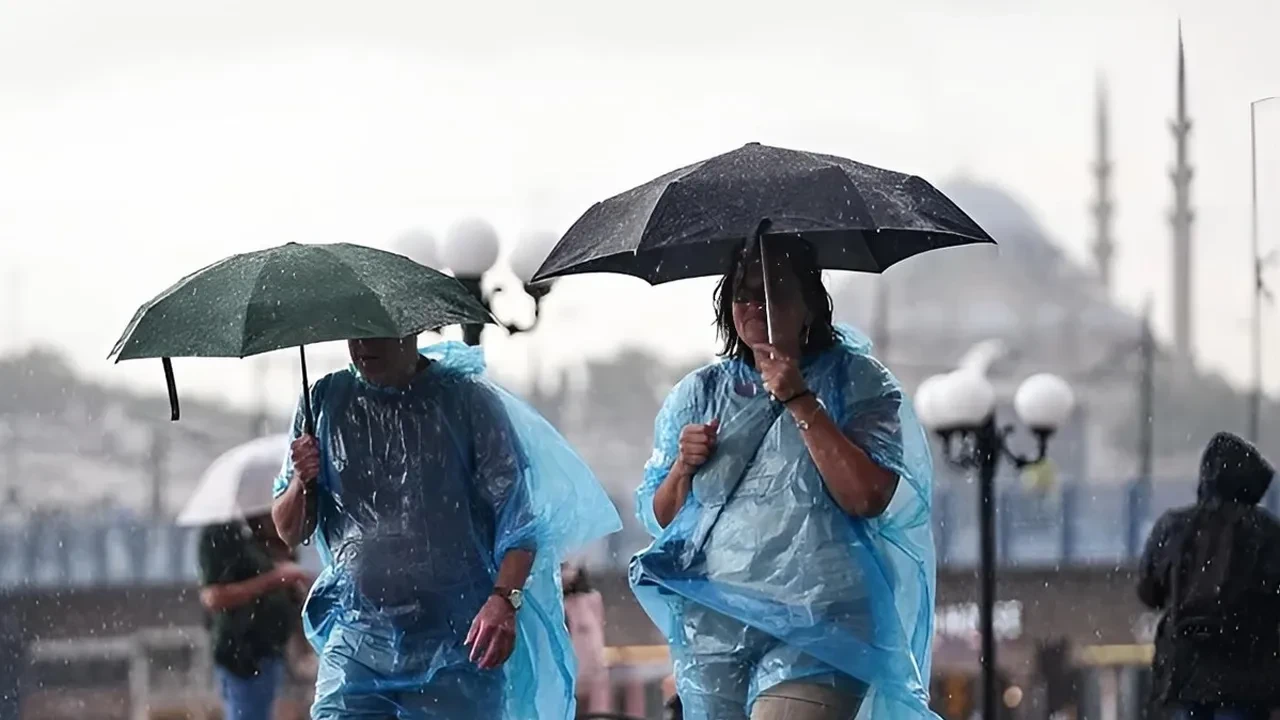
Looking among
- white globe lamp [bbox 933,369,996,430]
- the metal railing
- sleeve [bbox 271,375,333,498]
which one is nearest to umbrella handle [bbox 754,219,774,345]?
sleeve [bbox 271,375,333,498]

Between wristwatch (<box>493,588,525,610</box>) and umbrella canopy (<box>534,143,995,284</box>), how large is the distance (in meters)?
0.58

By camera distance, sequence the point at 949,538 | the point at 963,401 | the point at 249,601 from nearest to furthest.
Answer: the point at 249,601 → the point at 963,401 → the point at 949,538

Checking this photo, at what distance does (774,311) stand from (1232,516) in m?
3.06

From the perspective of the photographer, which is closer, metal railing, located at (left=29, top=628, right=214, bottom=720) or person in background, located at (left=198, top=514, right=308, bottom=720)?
person in background, located at (left=198, top=514, right=308, bottom=720)

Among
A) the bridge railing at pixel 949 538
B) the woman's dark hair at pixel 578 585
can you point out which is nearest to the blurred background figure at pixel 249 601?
the woman's dark hair at pixel 578 585

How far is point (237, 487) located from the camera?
696cm

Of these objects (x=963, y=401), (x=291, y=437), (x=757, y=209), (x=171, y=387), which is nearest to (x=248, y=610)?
(x=291, y=437)

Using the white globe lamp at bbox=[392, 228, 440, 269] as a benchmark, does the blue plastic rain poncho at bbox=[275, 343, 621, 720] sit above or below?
below

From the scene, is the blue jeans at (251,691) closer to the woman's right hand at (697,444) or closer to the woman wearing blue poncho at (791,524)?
the woman wearing blue poncho at (791,524)

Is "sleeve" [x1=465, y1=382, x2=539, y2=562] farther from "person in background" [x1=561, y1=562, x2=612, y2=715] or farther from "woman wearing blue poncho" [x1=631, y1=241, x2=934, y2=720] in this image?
"person in background" [x1=561, y1=562, x2=612, y2=715]

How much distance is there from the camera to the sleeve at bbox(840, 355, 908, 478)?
11.7 ft

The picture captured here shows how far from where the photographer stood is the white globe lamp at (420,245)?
700 centimetres

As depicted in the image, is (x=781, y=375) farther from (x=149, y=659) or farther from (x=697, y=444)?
(x=149, y=659)

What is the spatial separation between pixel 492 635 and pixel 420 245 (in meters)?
3.39
